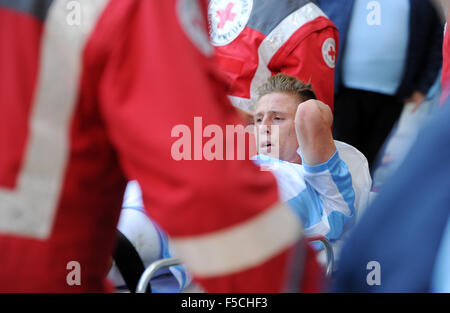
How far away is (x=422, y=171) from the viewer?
1.87 feet

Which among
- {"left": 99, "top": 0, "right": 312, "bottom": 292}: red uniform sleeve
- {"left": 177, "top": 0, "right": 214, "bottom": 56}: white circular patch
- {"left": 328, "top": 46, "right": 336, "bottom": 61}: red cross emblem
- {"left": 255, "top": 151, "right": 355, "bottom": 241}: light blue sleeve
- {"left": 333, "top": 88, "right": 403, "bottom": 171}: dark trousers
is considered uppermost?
{"left": 177, "top": 0, "right": 214, "bottom": 56}: white circular patch

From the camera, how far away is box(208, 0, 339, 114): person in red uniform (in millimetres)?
2295

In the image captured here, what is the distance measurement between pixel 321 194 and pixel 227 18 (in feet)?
2.78

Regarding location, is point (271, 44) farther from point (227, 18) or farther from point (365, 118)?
point (365, 118)

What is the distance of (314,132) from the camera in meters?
1.77

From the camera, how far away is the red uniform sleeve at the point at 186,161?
578 mm

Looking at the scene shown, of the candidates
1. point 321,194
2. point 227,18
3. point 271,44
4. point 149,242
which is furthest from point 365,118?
A: point 149,242

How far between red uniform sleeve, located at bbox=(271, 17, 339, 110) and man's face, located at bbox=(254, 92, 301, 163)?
6.6 inches

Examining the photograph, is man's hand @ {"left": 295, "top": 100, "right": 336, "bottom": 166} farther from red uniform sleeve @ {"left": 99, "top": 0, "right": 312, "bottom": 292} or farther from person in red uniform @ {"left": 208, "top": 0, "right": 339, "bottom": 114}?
red uniform sleeve @ {"left": 99, "top": 0, "right": 312, "bottom": 292}

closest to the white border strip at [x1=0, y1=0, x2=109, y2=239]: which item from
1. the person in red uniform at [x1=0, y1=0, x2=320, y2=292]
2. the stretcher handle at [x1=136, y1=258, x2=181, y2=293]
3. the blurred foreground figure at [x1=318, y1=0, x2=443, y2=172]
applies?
the person in red uniform at [x1=0, y1=0, x2=320, y2=292]

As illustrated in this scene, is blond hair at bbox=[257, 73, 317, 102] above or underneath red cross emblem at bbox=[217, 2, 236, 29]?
underneath

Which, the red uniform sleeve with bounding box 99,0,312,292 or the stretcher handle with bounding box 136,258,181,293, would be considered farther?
the stretcher handle with bounding box 136,258,181,293

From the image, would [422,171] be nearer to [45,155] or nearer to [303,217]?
[45,155]
